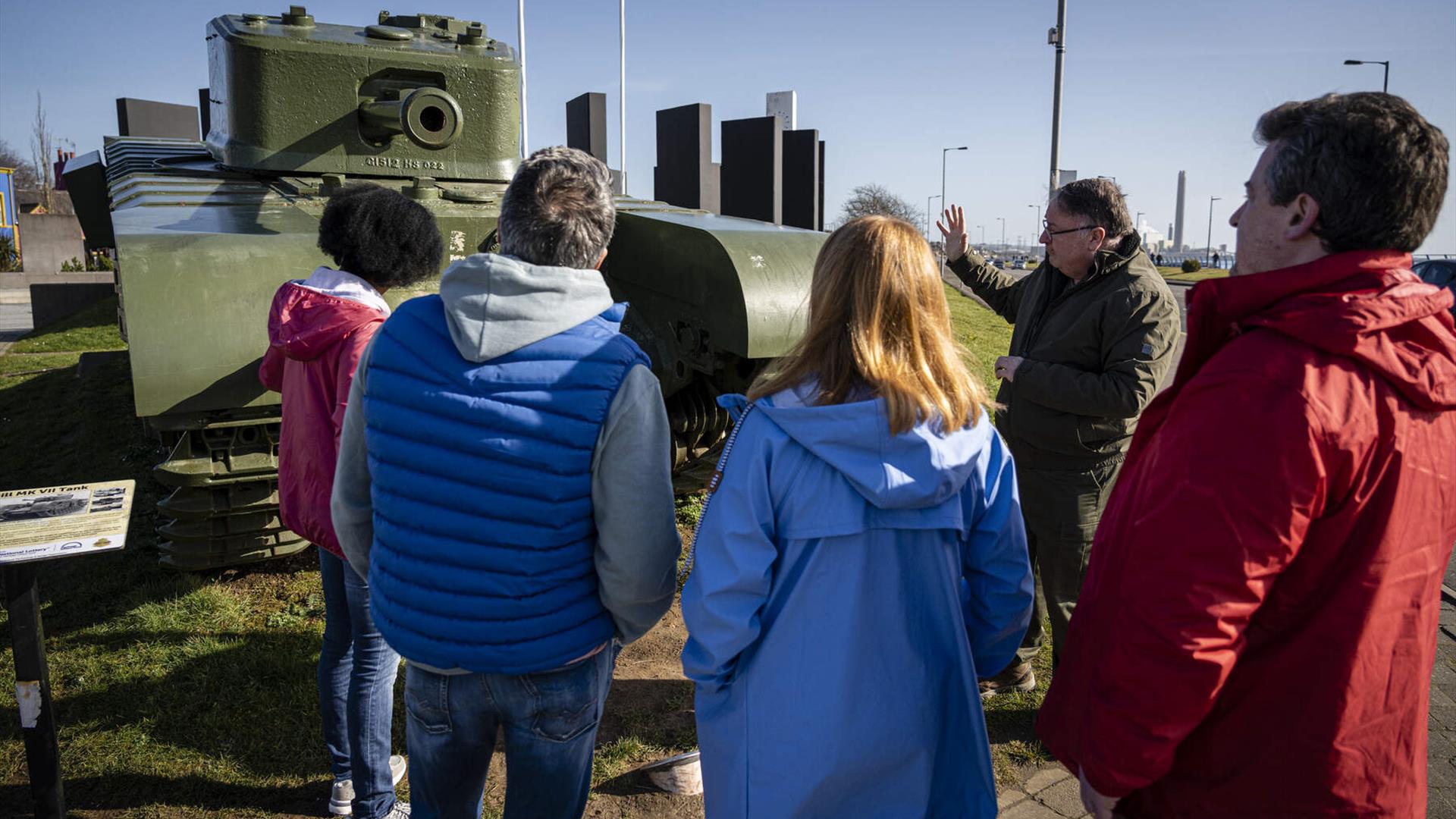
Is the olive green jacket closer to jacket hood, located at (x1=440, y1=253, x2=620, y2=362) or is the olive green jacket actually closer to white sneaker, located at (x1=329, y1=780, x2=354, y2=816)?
jacket hood, located at (x1=440, y1=253, x2=620, y2=362)

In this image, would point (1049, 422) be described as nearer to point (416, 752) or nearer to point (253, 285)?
point (416, 752)

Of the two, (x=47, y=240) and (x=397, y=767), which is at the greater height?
(x=47, y=240)

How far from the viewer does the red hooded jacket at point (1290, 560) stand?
145 centimetres

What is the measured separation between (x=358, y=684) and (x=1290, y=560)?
7.30 ft

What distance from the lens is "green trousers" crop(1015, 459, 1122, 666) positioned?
3340 mm

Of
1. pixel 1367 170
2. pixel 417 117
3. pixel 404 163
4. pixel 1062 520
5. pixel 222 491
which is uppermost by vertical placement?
pixel 417 117

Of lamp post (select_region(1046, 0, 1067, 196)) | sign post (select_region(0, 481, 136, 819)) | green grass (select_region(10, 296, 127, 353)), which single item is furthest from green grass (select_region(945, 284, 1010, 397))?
green grass (select_region(10, 296, 127, 353))

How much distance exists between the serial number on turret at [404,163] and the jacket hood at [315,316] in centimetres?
330

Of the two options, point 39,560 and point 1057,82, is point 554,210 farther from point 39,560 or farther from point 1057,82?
point 1057,82

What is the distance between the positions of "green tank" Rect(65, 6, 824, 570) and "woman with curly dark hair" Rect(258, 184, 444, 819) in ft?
2.98

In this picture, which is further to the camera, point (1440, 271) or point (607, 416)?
point (1440, 271)

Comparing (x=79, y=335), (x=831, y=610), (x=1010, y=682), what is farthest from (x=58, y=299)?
(x=831, y=610)

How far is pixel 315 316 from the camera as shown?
8.39 feet

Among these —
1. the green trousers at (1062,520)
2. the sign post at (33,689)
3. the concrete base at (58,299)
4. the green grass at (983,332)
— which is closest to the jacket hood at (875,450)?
the green trousers at (1062,520)
